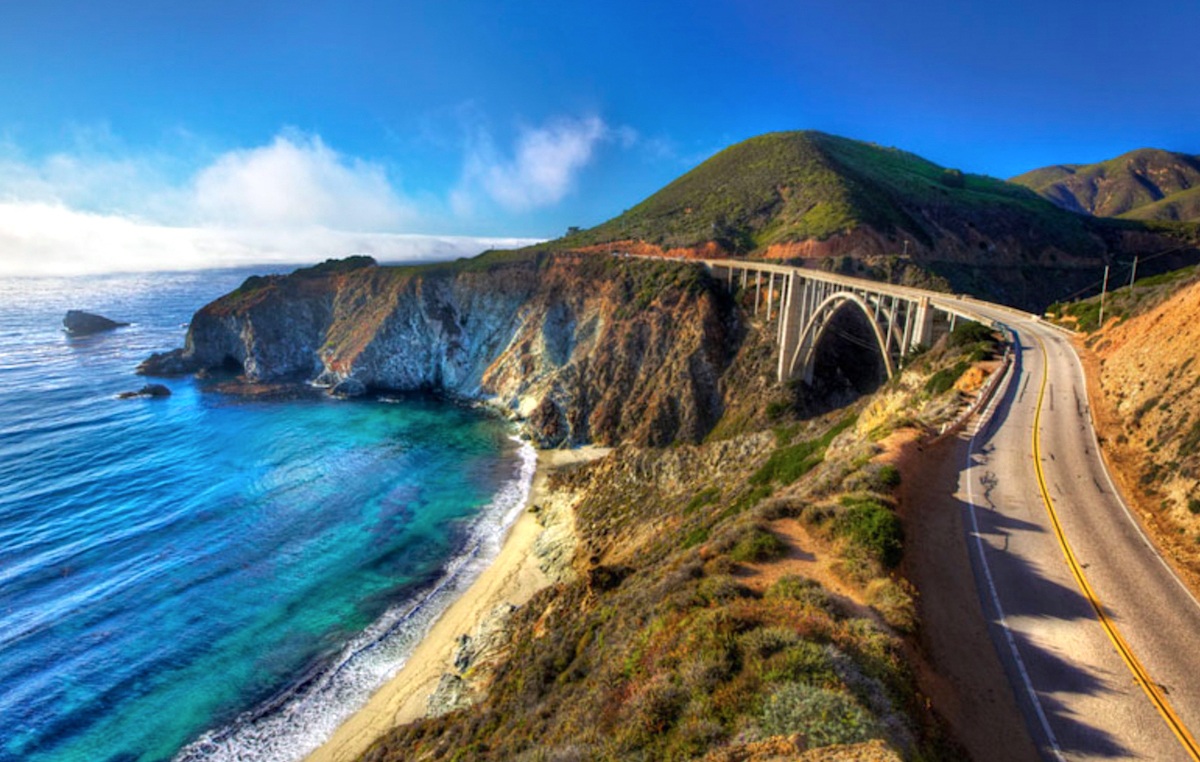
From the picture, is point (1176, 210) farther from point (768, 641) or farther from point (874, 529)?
point (768, 641)

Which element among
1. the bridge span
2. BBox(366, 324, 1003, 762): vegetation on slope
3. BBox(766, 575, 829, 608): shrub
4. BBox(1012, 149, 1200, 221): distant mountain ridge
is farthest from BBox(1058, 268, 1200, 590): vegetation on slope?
BBox(1012, 149, 1200, 221): distant mountain ridge

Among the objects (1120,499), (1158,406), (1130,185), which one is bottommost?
(1120,499)

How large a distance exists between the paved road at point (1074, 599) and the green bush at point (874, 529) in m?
1.73

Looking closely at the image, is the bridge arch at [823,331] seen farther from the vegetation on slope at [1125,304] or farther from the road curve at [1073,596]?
the road curve at [1073,596]

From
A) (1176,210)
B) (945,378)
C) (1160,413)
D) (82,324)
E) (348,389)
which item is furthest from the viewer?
(1176,210)

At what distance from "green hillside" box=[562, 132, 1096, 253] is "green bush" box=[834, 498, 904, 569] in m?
53.7

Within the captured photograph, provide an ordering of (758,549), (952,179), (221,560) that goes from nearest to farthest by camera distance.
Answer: (758,549)
(221,560)
(952,179)

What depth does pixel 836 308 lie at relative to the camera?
116 feet

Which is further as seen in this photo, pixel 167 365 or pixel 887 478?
pixel 167 365

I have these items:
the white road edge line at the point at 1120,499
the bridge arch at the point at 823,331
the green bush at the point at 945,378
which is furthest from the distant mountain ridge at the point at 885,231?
the white road edge line at the point at 1120,499

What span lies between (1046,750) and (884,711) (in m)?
2.65

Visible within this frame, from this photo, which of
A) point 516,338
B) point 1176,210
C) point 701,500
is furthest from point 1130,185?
point 701,500

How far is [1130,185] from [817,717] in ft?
787

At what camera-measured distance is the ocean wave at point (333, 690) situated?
68.3 feet
